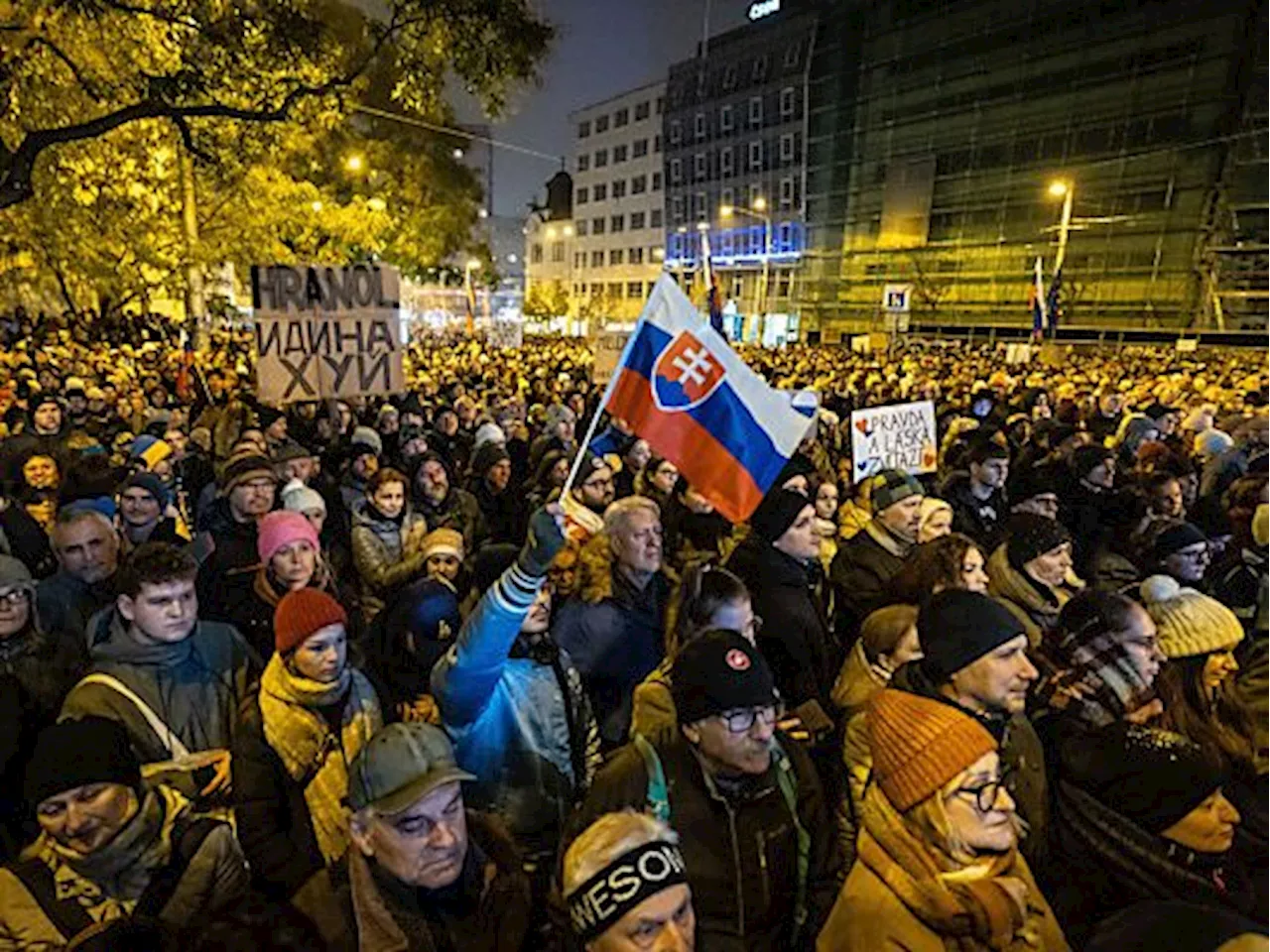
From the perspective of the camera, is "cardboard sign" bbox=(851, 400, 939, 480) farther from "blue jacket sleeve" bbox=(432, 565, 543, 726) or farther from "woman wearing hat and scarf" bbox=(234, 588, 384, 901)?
"woman wearing hat and scarf" bbox=(234, 588, 384, 901)

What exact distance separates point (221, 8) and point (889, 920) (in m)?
8.88

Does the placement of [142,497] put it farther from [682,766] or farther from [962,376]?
[962,376]

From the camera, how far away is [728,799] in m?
2.50

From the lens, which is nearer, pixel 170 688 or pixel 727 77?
pixel 170 688

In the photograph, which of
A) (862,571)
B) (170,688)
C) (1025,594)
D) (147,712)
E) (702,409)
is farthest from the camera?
(862,571)

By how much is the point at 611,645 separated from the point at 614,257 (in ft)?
284

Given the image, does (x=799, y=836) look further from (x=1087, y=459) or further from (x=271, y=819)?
(x=1087, y=459)

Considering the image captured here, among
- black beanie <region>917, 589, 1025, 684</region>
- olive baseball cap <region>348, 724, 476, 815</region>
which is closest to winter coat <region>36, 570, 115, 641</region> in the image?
olive baseball cap <region>348, 724, 476, 815</region>

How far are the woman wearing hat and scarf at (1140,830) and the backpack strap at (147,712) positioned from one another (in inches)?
109

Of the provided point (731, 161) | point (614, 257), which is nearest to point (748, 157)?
point (731, 161)

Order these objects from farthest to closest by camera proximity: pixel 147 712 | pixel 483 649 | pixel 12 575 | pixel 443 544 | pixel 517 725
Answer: pixel 443 544, pixel 12 575, pixel 147 712, pixel 517 725, pixel 483 649

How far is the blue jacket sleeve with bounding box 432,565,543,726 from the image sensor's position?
2.63m

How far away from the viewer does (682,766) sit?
2.53 m

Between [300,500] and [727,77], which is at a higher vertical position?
[727,77]
